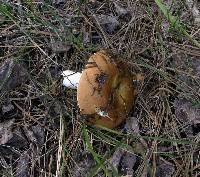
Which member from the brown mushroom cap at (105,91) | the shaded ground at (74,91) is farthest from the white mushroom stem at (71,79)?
the brown mushroom cap at (105,91)

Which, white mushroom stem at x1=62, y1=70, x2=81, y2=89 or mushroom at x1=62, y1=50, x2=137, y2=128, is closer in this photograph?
mushroom at x1=62, y1=50, x2=137, y2=128

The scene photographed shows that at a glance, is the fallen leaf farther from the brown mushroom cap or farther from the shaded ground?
the brown mushroom cap

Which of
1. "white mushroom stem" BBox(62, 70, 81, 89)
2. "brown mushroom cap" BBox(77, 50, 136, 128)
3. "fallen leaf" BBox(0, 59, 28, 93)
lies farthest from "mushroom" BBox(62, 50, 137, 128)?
"fallen leaf" BBox(0, 59, 28, 93)

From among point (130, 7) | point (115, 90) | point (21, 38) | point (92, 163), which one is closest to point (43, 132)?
point (92, 163)

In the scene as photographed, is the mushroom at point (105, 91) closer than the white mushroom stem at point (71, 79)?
Yes

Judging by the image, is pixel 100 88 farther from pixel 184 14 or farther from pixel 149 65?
pixel 184 14

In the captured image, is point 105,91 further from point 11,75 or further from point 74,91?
point 11,75

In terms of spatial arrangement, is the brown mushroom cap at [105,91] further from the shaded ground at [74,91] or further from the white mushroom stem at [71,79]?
the white mushroom stem at [71,79]
